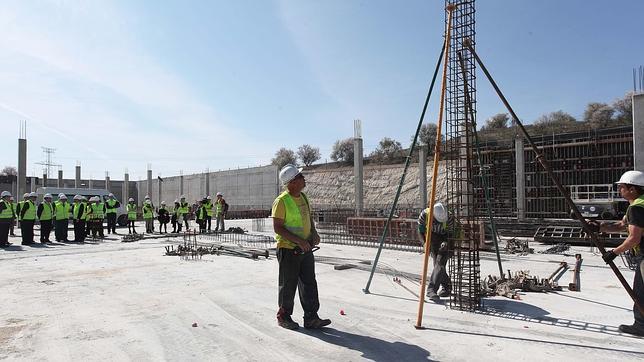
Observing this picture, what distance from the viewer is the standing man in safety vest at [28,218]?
591 inches

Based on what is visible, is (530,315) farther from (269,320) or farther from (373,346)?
(269,320)

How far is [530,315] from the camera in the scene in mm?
5543

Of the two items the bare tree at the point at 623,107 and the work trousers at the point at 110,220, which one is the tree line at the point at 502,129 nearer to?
the bare tree at the point at 623,107

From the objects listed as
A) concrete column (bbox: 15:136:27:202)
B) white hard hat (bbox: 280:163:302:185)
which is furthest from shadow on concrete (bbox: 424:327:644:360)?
concrete column (bbox: 15:136:27:202)

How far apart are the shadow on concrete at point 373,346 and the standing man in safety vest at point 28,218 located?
1420cm

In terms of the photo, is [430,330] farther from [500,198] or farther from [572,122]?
[572,122]

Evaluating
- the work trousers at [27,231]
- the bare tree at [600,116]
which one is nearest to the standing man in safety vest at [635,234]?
the work trousers at [27,231]

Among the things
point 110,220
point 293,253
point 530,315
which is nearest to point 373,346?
point 293,253

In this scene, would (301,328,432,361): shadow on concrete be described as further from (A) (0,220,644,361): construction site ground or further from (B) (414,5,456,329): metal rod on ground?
(B) (414,5,456,329): metal rod on ground

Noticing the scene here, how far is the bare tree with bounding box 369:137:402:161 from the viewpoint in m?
55.7

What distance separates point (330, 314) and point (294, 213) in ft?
5.19

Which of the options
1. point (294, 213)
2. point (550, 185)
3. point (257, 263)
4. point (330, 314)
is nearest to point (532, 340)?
point (330, 314)

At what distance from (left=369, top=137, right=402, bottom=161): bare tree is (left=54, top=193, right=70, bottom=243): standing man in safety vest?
138 ft

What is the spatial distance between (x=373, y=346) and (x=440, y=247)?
2.68 meters
